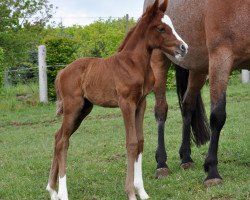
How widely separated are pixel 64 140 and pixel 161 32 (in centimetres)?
144

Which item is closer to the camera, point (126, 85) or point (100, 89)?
point (126, 85)

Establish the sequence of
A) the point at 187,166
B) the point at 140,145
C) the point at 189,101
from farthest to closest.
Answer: the point at 189,101 → the point at 187,166 → the point at 140,145

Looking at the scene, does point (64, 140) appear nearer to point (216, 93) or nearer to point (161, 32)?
point (161, 32)

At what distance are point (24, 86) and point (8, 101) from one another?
3625 mm

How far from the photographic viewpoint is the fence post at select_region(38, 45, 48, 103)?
56.3 feet

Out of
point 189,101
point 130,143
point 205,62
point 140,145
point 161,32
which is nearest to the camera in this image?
point 130,143

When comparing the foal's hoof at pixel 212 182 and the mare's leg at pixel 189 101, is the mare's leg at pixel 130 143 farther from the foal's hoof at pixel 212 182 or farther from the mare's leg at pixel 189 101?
the mare's leg at pixel 189 101

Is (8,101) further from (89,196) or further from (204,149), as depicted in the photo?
(89,196)

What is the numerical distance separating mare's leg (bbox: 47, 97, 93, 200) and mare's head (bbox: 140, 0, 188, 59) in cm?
93

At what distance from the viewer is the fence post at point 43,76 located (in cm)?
1716

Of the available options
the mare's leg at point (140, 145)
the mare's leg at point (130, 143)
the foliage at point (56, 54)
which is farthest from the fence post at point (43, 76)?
the mare's leg at point (130, 143)

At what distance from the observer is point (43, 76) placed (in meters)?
17.2

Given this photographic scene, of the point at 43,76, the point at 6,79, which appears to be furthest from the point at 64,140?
the point at 6,79

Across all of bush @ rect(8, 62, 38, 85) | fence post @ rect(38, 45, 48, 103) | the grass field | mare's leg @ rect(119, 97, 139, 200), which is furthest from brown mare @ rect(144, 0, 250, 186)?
bush @ rect(8, 62, 38, 85)
